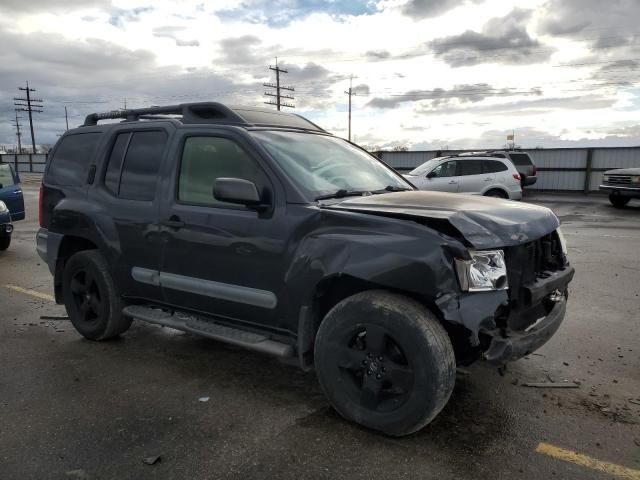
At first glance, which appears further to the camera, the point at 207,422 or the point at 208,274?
the point at 208,274

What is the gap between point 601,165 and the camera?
2281 centimetres

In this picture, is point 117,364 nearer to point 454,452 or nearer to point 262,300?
point 262,300

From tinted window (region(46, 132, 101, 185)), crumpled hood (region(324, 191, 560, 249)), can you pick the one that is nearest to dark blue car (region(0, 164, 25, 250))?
tinted window (region(46, 132, 101, 185))

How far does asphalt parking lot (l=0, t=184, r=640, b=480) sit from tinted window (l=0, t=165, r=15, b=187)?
21.3 ft

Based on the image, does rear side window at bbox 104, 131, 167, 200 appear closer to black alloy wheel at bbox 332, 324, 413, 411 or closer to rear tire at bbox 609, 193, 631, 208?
black alloy wheel at bbox 332, 324, 413, 411

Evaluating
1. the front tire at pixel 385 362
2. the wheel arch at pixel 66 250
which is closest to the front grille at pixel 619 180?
the front tire at pixel 385 362

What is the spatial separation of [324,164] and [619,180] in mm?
15732

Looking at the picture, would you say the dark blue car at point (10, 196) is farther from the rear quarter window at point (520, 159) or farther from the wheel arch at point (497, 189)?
the rear quarter window at point (520, 159)

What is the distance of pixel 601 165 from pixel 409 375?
76.7ft

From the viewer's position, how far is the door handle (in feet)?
12.8

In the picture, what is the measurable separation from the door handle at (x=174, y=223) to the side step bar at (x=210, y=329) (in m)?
0.72

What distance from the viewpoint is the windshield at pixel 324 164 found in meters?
3.62

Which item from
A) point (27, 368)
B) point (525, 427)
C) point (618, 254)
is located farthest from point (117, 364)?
point (618, 254)

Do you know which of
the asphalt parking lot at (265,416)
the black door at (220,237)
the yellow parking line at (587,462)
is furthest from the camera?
the black door at (220,237)
